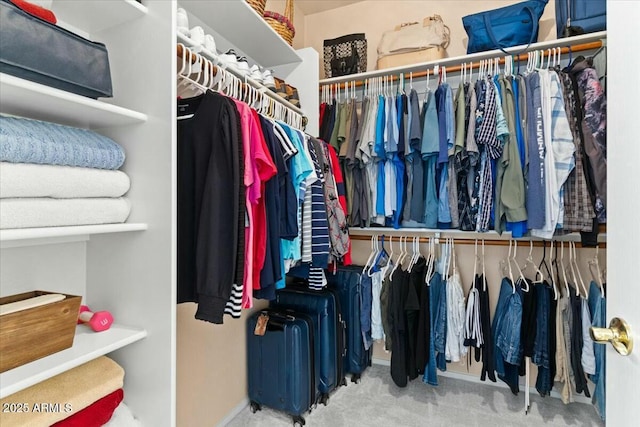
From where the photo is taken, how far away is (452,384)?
2.38m

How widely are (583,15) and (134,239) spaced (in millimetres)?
2500

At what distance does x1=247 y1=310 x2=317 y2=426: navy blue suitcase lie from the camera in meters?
1.91

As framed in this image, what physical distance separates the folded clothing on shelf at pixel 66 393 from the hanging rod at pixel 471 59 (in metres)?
2.16

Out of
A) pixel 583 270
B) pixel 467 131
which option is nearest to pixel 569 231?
pixel 583 270

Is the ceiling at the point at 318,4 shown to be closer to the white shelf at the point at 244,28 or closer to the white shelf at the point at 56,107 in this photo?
the white shelf at the point at 244,28

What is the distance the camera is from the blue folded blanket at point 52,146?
762mm

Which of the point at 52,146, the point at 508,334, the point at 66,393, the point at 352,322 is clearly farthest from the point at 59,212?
the point at 508,334

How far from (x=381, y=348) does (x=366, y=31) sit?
254 cm

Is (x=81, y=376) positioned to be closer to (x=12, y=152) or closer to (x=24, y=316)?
(x=24, y=316)

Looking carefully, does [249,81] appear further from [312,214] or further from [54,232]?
[54,232]

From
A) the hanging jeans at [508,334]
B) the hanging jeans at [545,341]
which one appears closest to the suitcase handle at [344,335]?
the hanging jeans at [508,334]

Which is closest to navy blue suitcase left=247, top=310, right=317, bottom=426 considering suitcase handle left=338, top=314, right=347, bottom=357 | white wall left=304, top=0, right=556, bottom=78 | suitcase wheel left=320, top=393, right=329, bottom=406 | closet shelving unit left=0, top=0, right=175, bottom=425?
suitcase wheel left=320, top=393, right=329, bottom=406

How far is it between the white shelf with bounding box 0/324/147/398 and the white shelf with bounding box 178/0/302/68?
144cm

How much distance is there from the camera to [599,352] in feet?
5.82
